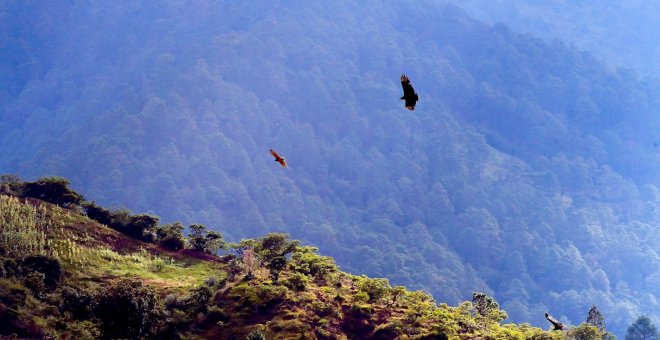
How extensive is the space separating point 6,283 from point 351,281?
20.5 m

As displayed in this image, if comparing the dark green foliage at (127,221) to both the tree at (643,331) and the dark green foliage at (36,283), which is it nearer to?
the dark green foliage at (36,283)

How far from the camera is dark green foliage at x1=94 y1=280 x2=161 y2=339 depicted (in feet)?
97.7

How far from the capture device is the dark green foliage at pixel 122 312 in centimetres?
2978

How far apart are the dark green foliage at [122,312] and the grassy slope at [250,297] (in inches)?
81.7

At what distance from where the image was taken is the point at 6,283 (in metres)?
30.3

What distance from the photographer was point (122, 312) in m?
29.9

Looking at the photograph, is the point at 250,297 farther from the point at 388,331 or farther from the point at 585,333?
the point at 585,333

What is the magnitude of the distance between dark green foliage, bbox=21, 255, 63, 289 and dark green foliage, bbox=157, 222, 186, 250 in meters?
13.6

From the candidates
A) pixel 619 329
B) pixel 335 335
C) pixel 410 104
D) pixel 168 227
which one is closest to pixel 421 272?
pixel 619 329

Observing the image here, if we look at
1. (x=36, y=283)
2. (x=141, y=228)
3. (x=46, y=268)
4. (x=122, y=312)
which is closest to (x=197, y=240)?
(x=141, y=228)

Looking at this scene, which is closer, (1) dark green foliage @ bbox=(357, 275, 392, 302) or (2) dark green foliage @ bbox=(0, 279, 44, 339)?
(2) dark green foliage @ bbox=(0, 279, 44, 339)

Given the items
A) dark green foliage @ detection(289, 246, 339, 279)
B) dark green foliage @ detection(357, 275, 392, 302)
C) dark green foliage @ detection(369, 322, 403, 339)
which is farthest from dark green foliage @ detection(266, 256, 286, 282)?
dark green foliage @ detection(369, 322, 403, 339)

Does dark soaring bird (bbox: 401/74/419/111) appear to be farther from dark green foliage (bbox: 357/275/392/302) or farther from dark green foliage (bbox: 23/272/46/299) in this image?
dark green foliage (bbox: 357/275/392/302)

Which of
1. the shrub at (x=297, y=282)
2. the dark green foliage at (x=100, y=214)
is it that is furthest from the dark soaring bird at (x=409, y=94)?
the dark green foliage at (x=100, y=214)
